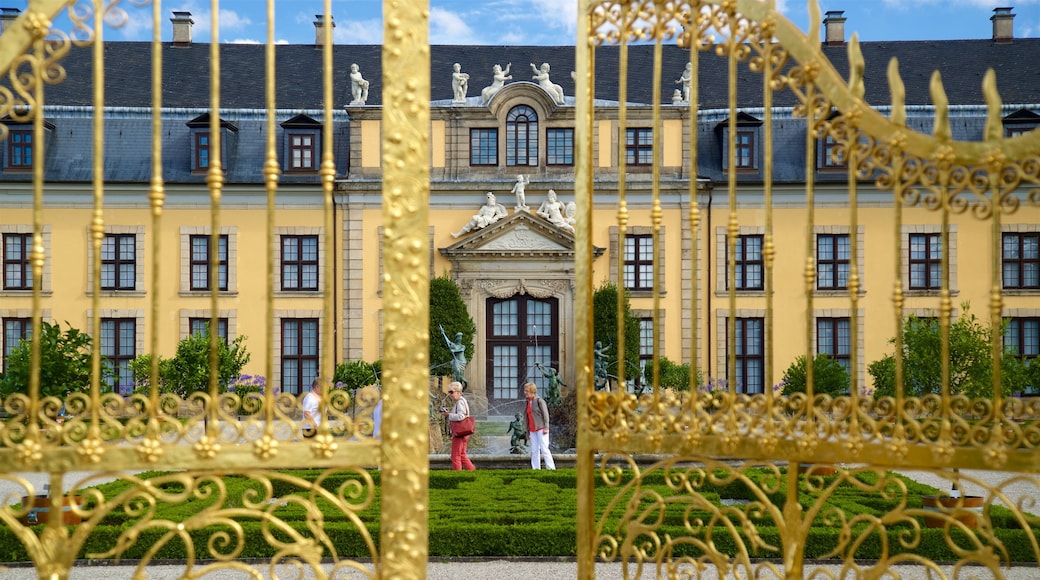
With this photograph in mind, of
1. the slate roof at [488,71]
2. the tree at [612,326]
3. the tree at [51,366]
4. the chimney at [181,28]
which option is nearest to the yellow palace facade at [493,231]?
the slate roof at [488,71]

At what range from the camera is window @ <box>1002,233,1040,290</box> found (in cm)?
2264

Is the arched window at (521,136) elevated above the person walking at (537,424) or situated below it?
above

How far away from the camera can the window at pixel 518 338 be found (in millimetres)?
24266

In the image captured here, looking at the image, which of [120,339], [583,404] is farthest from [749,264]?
[583,404]

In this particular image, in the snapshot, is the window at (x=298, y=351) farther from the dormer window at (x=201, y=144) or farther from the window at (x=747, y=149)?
the window at (x=747, y=149)

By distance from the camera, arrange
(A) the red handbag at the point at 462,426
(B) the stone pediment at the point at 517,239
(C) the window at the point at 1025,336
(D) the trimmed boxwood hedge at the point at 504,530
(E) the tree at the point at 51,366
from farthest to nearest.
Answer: (B) the stone pediment at the point at 517,239 < (C) the window at the point at 1025,336 < (E) the tree at the point at 51,366 < (A) the red handbag at the point at 462,426 < (D) the trimmed boxwood hedge at the point at 504,530

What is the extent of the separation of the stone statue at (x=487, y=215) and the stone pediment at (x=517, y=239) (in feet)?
0.57

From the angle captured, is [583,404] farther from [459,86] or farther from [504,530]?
[459,86]

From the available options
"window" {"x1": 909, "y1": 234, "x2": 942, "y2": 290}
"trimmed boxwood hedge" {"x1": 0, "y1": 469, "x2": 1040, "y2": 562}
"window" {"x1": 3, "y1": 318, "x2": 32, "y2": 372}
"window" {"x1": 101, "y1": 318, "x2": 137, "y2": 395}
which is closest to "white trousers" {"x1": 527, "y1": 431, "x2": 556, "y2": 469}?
"trimmed boxwood hedge" {"x1": 0, "y1": 469, "x2": 1040, "y2": 562}

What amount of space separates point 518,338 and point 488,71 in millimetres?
6984

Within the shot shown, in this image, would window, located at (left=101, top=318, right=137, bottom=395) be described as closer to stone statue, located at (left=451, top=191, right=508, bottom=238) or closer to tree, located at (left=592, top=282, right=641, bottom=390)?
stone statue, located at (left=451, top=191, right=508, bottom=238)

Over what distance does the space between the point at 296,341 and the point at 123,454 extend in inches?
815

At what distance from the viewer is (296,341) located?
24.0 meters

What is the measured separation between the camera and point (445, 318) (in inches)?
886
